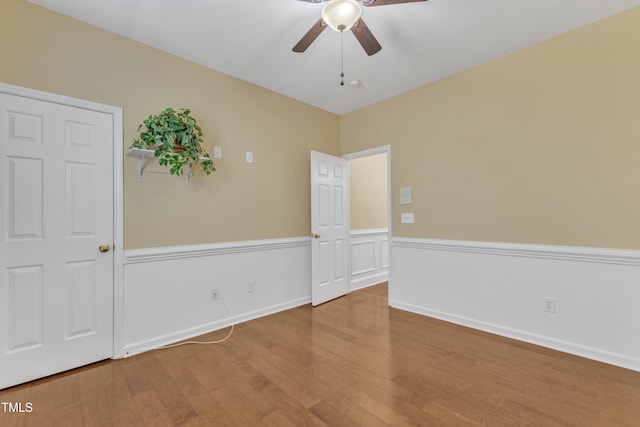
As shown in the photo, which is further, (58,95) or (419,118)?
(419,118)

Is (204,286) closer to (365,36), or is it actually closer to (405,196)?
(405,196)

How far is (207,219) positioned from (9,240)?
1418 millimetres

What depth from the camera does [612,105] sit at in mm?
2297

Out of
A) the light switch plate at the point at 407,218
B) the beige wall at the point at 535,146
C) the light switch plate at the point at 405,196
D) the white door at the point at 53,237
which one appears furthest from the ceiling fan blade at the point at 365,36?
the white door at the point at 53,237

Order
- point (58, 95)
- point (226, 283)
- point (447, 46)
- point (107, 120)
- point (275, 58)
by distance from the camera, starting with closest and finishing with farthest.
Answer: point (58, 95)
point (107, 120)
point (447, 46)
point (275, 58)
point (226, 283)

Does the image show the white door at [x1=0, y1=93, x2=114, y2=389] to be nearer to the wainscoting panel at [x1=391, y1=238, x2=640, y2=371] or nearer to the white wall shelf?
the white wall shelf

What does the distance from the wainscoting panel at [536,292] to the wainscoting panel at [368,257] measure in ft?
3.54

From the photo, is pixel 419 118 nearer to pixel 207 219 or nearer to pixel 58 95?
pixel 207 219

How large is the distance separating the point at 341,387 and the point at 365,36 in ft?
8.00

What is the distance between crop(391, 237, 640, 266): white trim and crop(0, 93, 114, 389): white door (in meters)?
3.22

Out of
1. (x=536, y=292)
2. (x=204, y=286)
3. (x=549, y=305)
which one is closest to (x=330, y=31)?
(x=204, y=286)

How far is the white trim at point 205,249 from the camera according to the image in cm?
254

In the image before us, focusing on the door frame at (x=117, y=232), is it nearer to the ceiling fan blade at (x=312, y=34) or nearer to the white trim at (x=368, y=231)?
the ceiling fan blade at (x=312, y=34)

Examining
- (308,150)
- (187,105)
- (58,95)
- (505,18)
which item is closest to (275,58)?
(187,105)
